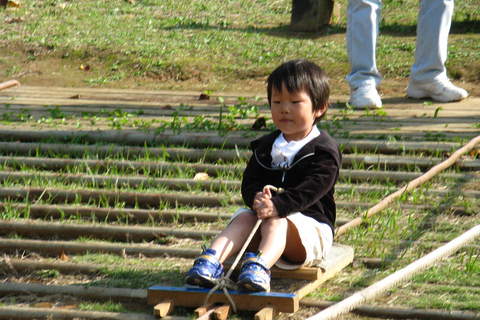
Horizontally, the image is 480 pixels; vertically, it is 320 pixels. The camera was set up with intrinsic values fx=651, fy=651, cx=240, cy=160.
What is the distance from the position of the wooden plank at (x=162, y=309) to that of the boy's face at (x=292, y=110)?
841 mm

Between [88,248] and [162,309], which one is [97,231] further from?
[162,309]

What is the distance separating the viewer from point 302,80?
261 centimetres

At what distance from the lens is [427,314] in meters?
2.21

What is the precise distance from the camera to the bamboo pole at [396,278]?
2.13 m

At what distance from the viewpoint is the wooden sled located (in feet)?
7.18

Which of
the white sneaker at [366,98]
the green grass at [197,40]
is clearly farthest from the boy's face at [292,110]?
the green grass at [197,40]

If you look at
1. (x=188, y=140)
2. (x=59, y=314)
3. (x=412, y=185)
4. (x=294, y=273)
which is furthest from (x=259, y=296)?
(x=188, y=140)

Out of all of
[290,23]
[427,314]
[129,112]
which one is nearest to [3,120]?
[129,112]

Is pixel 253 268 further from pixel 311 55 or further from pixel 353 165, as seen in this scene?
pixel 311 55

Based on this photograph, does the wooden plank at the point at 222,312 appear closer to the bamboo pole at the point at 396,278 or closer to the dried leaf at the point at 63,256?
the bamboo pole at the point at 396,278

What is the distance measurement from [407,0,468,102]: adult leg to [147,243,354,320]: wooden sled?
2.93 meters

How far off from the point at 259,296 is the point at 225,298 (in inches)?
5.0

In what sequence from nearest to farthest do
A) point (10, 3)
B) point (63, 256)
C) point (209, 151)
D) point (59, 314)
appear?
1. point (59, 314)
2. point (63, 256)
3. point (209, 151)
4. point (10, 3)

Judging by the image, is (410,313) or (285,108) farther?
(285,108)
